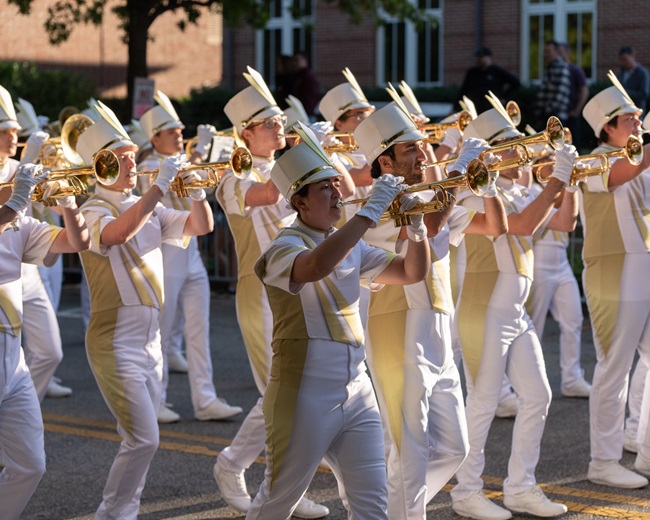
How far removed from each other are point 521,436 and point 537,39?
16206 millimetres

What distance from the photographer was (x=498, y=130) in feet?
23.3

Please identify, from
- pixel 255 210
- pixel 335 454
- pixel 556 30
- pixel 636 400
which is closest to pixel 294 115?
pixel 255 210

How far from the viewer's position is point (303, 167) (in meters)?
5.10

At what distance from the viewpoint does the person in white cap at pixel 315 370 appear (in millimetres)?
5008

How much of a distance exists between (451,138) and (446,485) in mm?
3087

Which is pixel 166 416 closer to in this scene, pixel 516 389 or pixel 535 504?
pixel 516 389

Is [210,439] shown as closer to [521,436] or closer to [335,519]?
[335,519]

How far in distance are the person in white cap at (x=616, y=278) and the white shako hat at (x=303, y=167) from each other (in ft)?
8.86

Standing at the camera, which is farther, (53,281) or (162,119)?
(53,281)

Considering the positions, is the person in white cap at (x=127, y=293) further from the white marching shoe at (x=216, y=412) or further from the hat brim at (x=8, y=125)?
the white marching shoe at (x=216, y=412)

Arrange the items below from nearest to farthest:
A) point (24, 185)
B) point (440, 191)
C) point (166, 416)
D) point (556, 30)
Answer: point (440, 191), point (24, 185), point (166, 416), point (556, 30)

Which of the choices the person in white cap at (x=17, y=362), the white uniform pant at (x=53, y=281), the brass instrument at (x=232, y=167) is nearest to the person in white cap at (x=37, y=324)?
the white uniform pant at (x=53, y=281)

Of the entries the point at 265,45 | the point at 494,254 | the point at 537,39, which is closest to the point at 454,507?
the point at 494,254

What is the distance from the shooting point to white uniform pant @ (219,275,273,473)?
6918 millimetres
